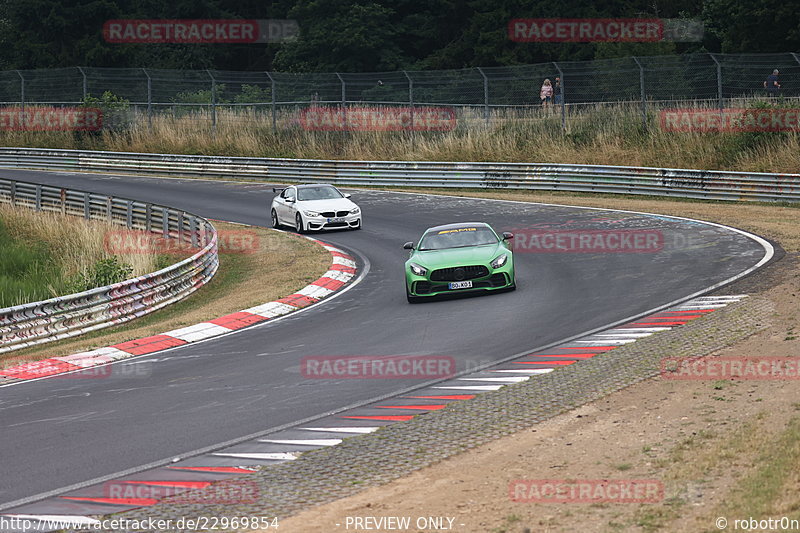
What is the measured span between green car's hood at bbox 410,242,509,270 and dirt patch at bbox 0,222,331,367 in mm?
2867

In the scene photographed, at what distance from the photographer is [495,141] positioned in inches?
1501

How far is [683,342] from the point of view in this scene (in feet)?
43.1

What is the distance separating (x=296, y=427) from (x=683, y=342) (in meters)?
5.21

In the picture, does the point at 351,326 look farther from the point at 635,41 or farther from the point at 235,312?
the point at 635,41

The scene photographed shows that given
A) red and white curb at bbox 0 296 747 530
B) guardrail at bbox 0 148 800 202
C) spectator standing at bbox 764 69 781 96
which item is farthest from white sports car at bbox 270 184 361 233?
red and white curb at bbox 0 296 747 530

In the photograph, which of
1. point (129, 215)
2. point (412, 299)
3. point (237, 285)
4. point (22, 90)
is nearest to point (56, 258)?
point (129, 215)

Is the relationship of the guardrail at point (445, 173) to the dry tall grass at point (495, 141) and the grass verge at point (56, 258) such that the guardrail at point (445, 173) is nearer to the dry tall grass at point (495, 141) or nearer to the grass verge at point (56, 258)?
the dry tall grass at point (495, 141)

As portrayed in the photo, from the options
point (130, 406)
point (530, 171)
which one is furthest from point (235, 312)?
point (530, 171)

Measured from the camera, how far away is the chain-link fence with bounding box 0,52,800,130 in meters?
32.4
